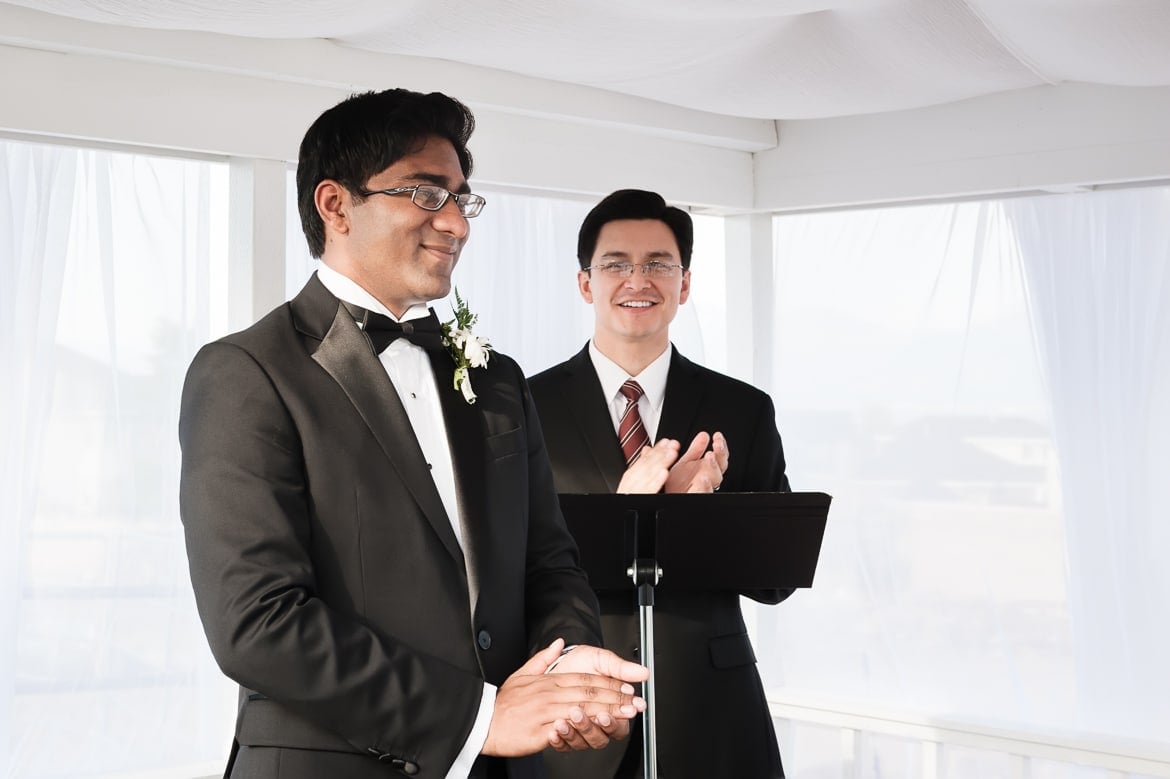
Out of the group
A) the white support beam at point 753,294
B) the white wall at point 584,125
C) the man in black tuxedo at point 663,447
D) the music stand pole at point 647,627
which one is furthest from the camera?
the white support beam at point 753,294

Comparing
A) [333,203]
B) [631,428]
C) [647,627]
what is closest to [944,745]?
[631,428]

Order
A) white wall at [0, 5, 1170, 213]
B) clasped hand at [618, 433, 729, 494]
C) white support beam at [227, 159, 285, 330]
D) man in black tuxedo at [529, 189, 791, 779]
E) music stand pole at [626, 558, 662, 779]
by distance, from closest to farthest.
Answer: music stand pole at [626, 558, 662, 779] → clasped hand at [618, 433, 729, 494] → man in black tuxedo at [529, 189, 791, 779] → white wall at [0, 5, 1170, 213] → white support beam at [227, 159, 285, 330]

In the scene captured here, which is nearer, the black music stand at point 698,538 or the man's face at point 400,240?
the man's face at point 400,240

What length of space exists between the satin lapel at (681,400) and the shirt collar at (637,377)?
24mm

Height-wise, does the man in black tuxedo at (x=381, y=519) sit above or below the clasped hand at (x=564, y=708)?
above

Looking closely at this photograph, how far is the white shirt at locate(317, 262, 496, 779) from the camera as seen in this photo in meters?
2.17

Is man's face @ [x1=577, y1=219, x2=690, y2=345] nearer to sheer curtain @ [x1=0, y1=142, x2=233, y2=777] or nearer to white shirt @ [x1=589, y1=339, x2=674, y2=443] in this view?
white shirt @ [x1=589, y1=339, x2=674, y2=443]

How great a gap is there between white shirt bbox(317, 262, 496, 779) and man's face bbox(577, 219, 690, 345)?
1.25 metres

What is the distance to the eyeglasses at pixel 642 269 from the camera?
139 inches

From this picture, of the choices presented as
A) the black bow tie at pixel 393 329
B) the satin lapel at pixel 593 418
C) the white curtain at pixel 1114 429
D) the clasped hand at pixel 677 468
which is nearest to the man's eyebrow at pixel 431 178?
the black bow tie at pixel 393 329

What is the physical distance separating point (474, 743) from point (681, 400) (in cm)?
164

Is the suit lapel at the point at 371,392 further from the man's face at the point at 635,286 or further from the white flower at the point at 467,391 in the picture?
the man's face at the point at 635,286

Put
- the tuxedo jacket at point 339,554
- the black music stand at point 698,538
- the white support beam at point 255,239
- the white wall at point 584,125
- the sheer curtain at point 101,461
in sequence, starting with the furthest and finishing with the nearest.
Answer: the white support beam at point 255,239 → the sheer curtain at point 101,461 → the white wall at point 584,125 → the black music stand at point 698,538 → the tuxedo jacket at point 339,554

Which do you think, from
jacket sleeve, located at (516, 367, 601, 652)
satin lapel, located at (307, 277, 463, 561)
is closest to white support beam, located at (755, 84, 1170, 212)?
jacket sleeve, located at (516, 367, 601, 652)
